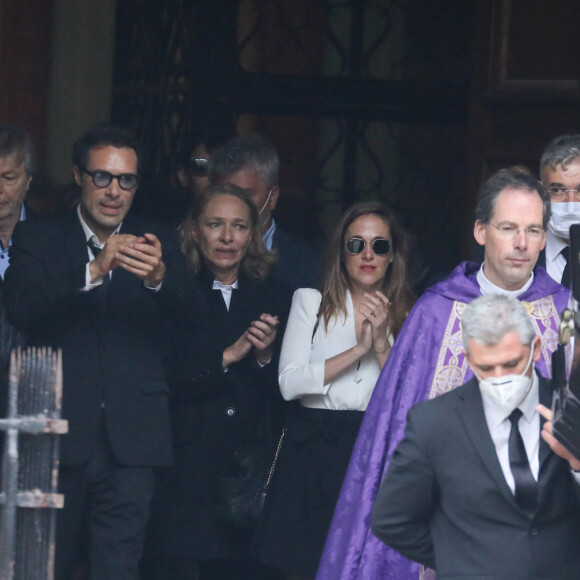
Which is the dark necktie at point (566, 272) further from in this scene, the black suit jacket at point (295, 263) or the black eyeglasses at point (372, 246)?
the black suit jacket at point (295, 263)

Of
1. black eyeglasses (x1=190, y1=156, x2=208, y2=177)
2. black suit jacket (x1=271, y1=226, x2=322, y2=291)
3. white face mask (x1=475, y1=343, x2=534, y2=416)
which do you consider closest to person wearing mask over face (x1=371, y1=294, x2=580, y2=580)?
white face mask (x1=475, y1=343, x2=534, y2=416)

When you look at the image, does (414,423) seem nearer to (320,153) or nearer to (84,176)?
(84,176)

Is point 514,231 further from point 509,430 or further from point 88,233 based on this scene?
point 88,233

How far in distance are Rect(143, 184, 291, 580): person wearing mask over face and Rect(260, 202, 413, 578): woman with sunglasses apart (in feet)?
0.49

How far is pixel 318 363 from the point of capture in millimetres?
5324

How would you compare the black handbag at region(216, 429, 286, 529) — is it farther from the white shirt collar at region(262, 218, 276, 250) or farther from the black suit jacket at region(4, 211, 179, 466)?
the white shirt collar at region(262, 218, 276, 250)

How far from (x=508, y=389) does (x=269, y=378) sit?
6.09ft

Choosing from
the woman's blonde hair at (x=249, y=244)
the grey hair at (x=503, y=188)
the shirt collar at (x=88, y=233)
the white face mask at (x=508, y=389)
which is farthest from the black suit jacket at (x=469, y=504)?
the woman's blonde hair at (x=249, y=244)

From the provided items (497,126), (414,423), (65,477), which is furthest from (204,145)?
(414,423)

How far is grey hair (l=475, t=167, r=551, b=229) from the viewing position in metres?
4.69

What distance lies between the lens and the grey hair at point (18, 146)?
5.82 meters

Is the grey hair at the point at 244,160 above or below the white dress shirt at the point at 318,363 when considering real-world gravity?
above

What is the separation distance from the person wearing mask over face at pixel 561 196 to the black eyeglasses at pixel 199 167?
170cm

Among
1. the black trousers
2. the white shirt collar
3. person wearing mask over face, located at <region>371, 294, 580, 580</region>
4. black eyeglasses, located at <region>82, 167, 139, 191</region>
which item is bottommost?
the black trousers
